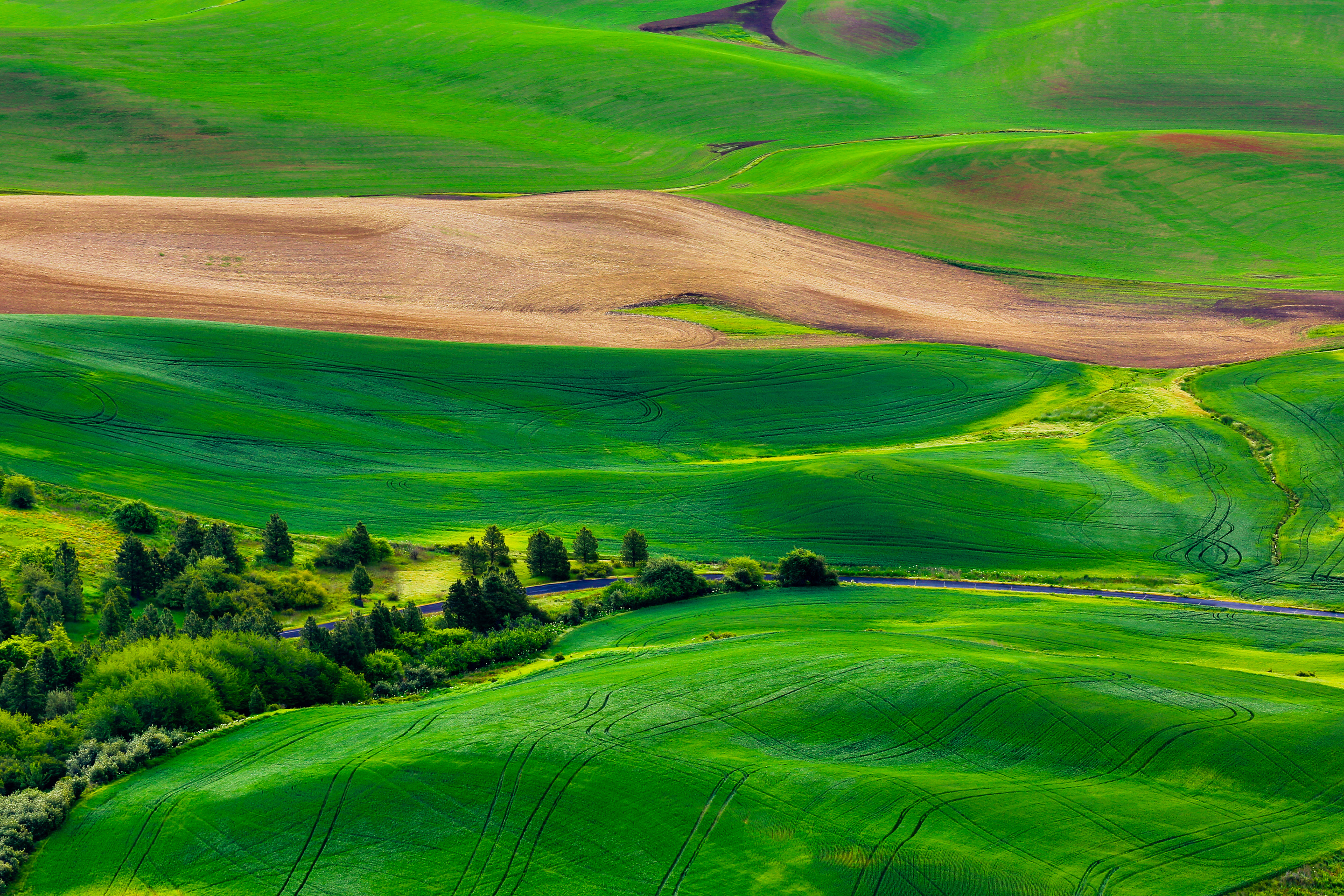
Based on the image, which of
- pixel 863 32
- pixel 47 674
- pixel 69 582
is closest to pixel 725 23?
pixel 863 32

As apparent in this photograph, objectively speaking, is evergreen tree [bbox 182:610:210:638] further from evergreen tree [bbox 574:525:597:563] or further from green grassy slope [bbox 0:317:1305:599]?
evergreen tree [bbox 574:525:597:563]

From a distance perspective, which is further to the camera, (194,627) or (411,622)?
(411,622)

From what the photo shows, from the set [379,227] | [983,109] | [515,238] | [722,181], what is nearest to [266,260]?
[379,227]

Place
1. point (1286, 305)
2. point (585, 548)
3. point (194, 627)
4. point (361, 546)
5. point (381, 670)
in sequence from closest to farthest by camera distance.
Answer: point (381, 670), point (194, 627), point (361, 546), point (585, 548), point (1286, 305)

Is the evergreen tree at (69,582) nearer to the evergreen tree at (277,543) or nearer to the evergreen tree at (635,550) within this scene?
the evergreen tree at (277,543)

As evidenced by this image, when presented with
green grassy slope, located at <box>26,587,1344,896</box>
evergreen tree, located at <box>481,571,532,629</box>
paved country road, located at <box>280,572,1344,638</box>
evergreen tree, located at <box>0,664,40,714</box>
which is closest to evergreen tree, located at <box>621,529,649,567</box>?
paved country road, located at <box>280,572,1344,638</box>

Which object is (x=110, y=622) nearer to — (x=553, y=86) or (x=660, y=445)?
(x=660, y=445)
